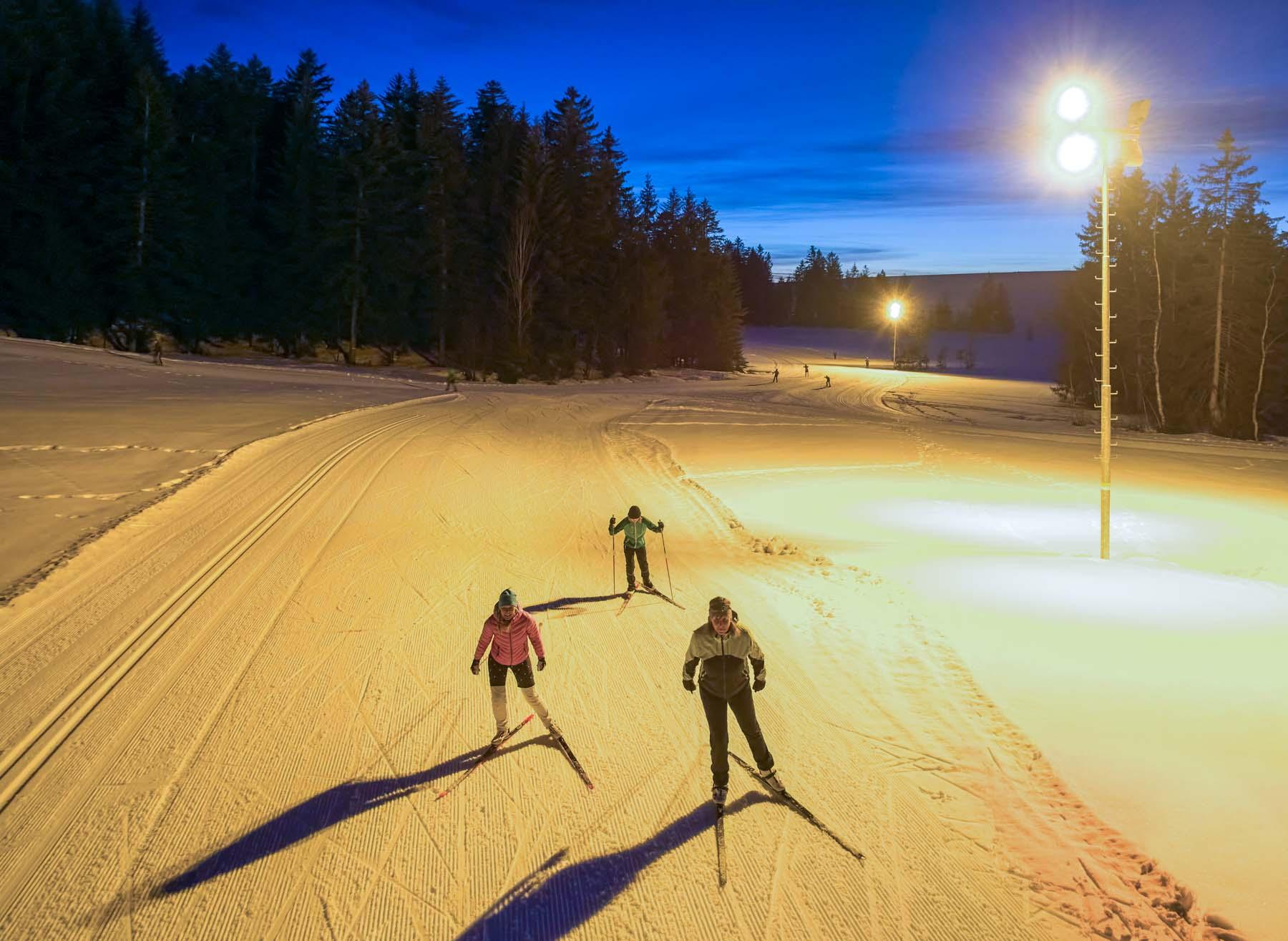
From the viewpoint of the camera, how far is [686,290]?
3388 inches

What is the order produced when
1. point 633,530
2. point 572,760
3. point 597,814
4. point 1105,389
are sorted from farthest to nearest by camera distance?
point 1105,389, point 633,530, point 572,760, point 597,814

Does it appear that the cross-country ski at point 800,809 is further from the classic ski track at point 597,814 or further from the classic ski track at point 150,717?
the classic ski track at point 150,717

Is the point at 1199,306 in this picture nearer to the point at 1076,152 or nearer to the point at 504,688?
the point at 1076,152

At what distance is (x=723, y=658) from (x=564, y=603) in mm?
6075

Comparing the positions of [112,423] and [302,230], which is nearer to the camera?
[112,423]

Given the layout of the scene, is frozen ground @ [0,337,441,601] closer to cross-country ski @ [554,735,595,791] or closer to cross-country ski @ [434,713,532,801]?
cross-country ski @ [434,713,532,801]

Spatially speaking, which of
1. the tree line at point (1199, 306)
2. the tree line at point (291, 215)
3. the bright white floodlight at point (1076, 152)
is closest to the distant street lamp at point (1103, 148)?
the bright white floodlight at point (1076, 152)

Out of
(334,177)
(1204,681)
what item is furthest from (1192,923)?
(334,177)

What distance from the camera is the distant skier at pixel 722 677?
703 centimetres

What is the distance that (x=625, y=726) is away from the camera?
28.5 ft

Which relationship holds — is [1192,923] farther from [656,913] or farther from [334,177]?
[334,177]

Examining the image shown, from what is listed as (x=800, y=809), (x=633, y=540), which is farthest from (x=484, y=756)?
(x=633, y=540)

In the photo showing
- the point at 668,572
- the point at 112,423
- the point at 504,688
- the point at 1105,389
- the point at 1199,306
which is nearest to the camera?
the point at 504,688

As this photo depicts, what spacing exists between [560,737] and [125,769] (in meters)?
3.84
